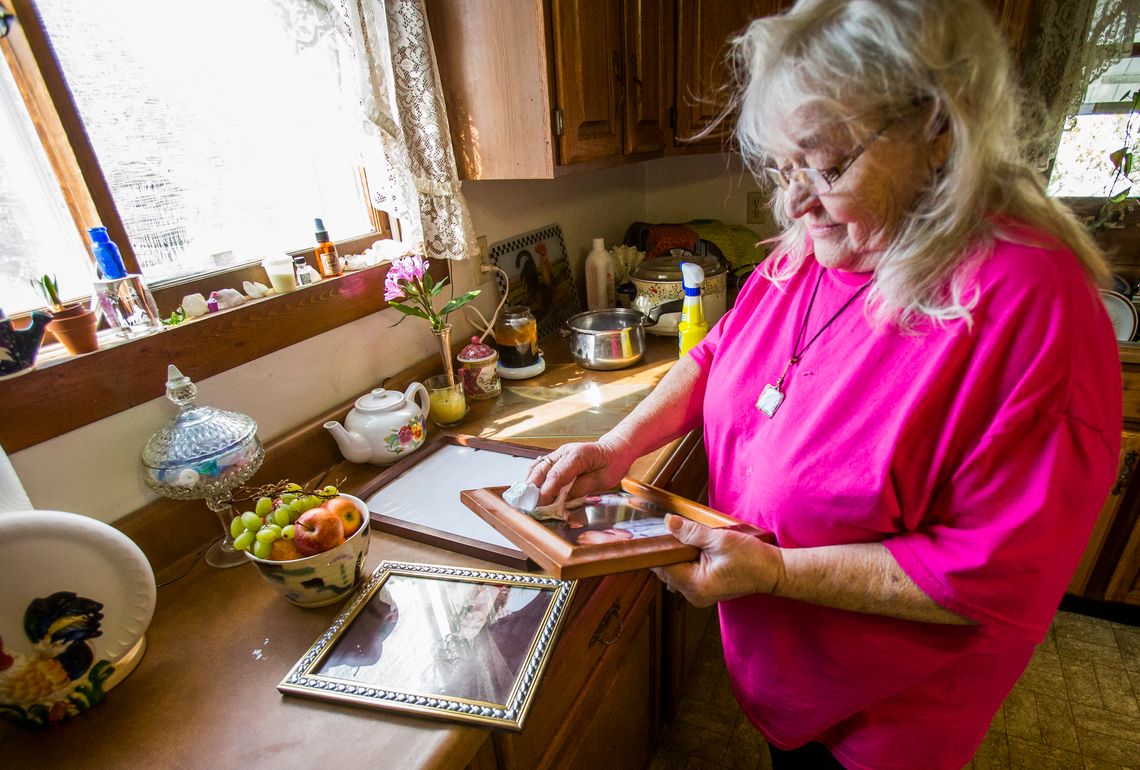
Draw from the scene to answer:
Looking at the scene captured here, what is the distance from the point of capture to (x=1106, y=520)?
153 cm

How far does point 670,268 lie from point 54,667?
4.91ft

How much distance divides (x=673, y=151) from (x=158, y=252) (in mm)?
1378

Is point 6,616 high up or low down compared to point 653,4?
down

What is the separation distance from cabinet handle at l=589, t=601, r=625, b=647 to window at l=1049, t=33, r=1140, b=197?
1.91m

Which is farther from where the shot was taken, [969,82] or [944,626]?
[944,626]

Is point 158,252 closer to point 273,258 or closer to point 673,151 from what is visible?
point 273,258

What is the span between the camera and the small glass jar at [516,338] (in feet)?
4.67

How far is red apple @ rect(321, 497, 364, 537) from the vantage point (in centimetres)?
74

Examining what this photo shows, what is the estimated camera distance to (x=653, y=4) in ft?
4.79

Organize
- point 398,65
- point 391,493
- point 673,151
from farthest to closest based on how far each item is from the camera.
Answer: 1. point 673,151
2. point 398,65
3. point 391,493

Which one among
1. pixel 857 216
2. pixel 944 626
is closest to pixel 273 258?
pixel 857 216

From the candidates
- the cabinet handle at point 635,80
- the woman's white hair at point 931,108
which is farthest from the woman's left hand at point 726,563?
the cabinet handle at point 635,80

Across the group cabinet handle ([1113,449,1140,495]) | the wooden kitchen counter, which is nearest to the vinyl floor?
cabinet handle ([1113,449,1140,495])

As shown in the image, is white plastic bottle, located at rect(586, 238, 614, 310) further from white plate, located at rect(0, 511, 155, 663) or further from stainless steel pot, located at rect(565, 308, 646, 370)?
white plate, located at rect(0, 511, 155, 663)
